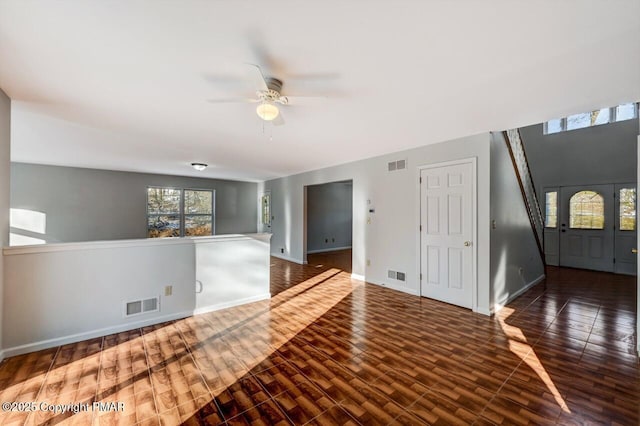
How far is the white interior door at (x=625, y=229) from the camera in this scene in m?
5.50

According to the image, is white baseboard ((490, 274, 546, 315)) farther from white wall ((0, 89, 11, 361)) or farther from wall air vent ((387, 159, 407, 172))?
white wall ((0, 89, 11, 361))

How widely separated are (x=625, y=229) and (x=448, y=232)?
4.97 metres

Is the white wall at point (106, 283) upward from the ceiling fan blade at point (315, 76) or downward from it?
downward

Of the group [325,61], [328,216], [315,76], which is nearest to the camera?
[325,61]

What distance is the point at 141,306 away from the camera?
3.08 metres

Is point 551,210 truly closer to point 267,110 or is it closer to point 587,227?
point 587,227

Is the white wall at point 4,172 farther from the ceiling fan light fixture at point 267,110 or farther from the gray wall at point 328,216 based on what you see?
the gray wall at point 328,216

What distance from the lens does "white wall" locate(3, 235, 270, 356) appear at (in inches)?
97.6

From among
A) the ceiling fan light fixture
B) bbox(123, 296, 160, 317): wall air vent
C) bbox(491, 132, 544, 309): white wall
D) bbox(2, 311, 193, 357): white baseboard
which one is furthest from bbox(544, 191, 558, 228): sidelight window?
bbox(123, 296, 160, 317): wall air vent

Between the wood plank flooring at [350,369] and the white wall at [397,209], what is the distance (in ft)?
2.92

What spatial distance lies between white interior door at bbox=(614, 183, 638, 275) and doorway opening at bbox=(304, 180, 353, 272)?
6.05 m

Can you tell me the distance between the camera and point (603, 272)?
5.80 meters

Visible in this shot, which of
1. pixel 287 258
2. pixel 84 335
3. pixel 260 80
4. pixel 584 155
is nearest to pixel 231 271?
pixel 84 335

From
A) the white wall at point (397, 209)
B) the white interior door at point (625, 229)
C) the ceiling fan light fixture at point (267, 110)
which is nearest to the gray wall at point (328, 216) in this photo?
the white wall at point (397, 209)
